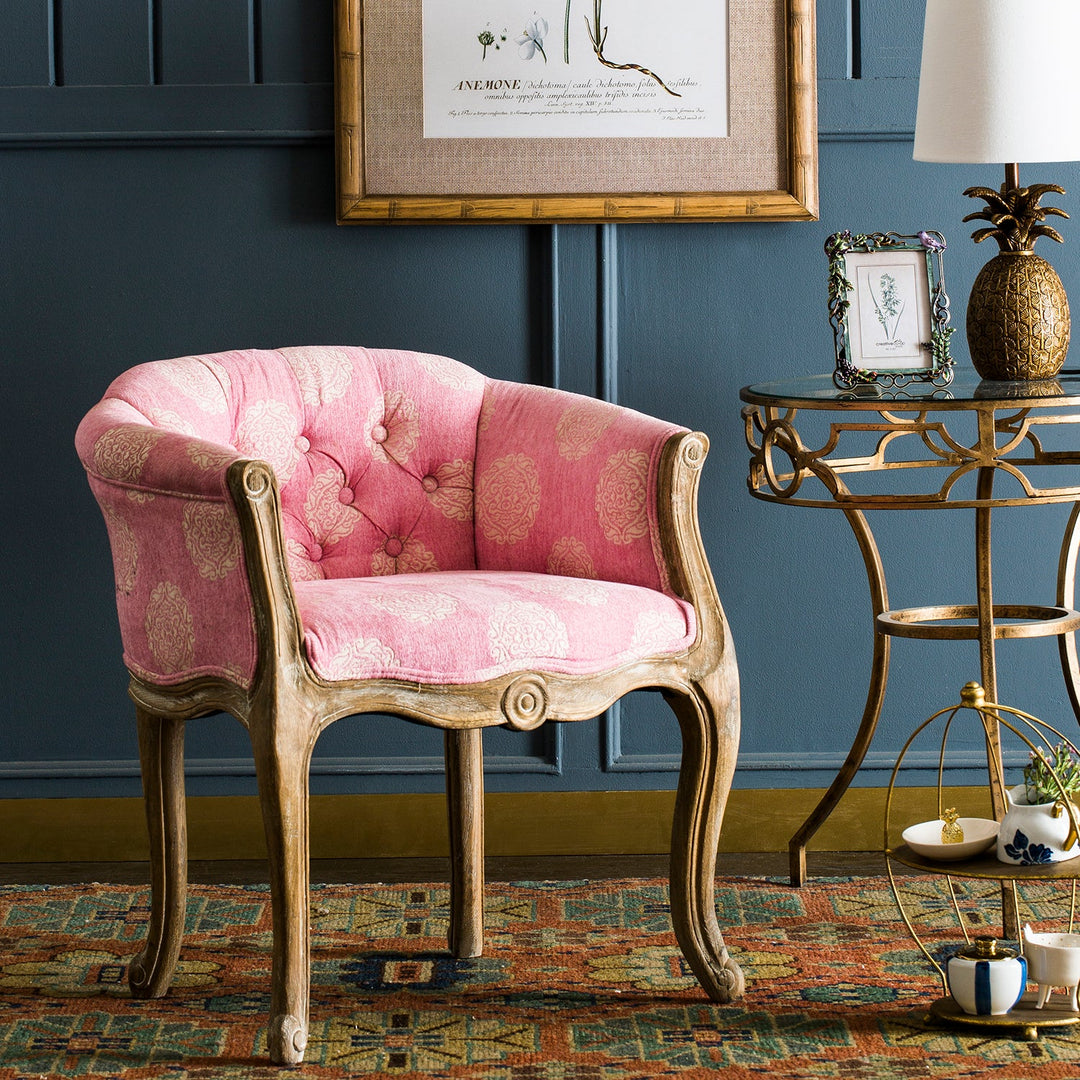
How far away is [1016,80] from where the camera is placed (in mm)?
2041

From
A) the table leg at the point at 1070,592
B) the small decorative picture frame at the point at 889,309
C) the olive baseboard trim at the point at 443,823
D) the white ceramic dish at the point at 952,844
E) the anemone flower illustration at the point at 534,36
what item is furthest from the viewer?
the olive baseboard trim at the point at 443,823

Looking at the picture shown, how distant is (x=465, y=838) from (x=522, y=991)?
0.81 feet

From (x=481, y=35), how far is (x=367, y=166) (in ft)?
0.97

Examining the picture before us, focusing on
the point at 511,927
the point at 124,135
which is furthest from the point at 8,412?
the point at 511,927

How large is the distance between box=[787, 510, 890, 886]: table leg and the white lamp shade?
60cm

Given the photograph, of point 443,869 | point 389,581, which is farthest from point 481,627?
point 443,869

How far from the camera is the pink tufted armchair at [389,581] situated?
5.48 feet

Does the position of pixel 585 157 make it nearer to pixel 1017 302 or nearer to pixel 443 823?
pixel 1017 302

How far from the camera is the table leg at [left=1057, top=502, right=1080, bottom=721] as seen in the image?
2.29 meters

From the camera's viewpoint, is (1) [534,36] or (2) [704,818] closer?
(2) [704,818]

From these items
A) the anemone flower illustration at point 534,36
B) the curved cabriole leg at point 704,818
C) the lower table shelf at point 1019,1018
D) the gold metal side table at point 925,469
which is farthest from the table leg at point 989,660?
the anemone flower illustration at point 534,36

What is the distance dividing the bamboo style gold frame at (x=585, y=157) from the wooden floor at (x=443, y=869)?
1.13 m

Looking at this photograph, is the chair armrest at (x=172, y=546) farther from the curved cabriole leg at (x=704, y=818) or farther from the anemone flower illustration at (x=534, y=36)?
the anemone flower illustration at (x=534, y=36)

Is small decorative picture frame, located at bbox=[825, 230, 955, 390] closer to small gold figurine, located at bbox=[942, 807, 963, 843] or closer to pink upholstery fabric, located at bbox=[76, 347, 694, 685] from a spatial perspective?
pink upholstery fabric, located at bbox=[76, 347, 694, 685]
